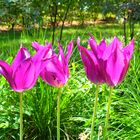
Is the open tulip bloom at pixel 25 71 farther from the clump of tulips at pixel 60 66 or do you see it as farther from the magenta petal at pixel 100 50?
the magenta petal at pixel 100 50

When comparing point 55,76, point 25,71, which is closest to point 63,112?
point 55,76

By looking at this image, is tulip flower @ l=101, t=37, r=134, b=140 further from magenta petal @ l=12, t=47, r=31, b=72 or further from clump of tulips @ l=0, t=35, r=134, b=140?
magenta petal @ l=12, t=47, r=31, b=72

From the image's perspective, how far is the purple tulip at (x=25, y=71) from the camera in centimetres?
135

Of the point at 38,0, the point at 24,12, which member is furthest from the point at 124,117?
the point at 38,0

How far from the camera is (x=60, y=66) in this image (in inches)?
58.3

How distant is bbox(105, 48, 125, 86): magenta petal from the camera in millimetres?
1405

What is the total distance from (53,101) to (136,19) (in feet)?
12.9

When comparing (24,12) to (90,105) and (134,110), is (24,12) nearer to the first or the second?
(90,105)

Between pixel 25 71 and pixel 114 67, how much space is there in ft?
0.92

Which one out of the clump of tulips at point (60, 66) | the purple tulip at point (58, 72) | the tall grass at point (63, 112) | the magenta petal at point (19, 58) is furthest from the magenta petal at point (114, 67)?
the tall grass at point (63, 112)

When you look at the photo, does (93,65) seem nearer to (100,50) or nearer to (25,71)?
(100,50)

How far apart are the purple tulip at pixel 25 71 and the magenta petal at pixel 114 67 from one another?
204 millimetres

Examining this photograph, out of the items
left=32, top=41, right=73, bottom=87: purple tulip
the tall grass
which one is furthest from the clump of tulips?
the tall grass

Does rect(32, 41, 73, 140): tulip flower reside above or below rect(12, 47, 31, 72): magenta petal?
below
